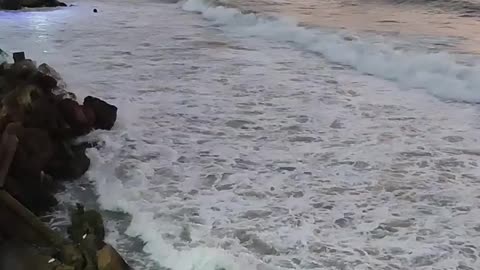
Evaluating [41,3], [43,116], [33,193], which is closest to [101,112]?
[43,116]

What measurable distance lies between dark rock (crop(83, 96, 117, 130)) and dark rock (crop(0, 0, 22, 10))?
324 inches

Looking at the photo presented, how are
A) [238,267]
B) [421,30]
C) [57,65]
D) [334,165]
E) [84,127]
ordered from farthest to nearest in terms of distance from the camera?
[421,30] < [57,65] < [84,127] < [334,165] < [238,267]

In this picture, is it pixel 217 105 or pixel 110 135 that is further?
pixel 217 105

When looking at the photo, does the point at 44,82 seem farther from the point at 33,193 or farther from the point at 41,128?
the point at 33,193

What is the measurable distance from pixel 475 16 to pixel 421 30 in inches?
51.9

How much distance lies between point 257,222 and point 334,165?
104cm

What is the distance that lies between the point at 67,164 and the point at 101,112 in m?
0.96

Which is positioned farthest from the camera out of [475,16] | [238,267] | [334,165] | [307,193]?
[475,16]

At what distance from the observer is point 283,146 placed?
4.91 m

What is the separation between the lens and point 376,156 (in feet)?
15.4

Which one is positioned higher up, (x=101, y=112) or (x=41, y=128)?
(x=41, y=128)

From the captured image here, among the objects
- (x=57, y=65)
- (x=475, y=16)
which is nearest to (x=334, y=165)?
(x=57, y=65)

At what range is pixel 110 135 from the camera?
5086 millimetres

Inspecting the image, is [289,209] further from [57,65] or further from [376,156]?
[57,65]
